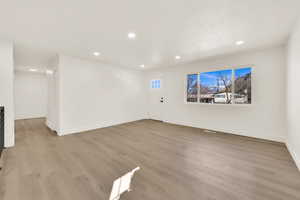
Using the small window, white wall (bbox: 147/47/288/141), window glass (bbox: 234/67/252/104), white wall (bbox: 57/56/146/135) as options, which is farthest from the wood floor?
the small window

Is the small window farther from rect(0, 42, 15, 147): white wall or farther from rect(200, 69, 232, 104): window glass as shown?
rect(0, 42, 15, 147): white wall

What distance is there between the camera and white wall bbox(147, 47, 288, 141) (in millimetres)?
Answer: 3469

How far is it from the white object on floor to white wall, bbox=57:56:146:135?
313 centimetres

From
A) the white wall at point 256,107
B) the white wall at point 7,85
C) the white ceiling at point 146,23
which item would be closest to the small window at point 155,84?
the white wall at point 256,107

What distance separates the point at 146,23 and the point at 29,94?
8054 mm

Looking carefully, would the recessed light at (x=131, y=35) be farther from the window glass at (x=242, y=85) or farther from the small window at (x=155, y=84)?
the small window at (x=155, y=84)

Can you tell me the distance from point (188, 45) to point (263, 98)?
8.79 feet

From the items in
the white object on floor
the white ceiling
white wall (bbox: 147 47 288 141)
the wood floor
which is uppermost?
the white ceiling

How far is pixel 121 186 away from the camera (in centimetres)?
182

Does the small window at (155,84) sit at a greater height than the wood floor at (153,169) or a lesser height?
greater

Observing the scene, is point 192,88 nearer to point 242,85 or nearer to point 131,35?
point 242,85

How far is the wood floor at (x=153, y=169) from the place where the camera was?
1.68m

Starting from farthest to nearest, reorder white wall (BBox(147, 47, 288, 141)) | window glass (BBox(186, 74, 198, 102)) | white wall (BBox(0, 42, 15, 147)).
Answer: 1. window glass (BBox(186, 74, 198, 102))
2. white wall (BBox(147, 47, 288, 141))
3. white wall (BBox(0, 42, 15, 147))

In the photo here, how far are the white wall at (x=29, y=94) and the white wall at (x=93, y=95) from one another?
4627mm
